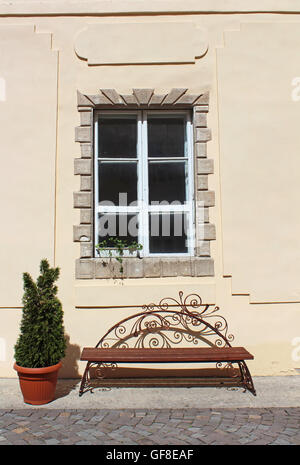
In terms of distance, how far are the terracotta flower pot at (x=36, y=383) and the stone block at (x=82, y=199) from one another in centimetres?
182

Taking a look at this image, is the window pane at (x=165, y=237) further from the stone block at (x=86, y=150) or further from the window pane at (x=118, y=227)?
the stone block at (x=86, y=150)

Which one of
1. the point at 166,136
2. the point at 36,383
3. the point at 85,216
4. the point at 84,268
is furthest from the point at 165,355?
the point at 166,136

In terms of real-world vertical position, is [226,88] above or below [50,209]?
above

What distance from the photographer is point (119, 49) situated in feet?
16.3

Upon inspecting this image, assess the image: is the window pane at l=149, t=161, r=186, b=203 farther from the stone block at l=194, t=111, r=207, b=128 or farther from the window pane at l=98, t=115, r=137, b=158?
the stone block at l=194, t=111, r=207, b=128

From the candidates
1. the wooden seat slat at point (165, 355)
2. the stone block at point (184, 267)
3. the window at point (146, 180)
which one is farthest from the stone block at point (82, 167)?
the wooden seat slat at point (165, 355)

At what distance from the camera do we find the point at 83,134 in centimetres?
488

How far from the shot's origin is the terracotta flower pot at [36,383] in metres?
3.84

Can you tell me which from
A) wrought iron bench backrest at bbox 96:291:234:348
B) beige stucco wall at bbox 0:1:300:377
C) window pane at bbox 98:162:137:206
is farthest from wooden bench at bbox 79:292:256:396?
window pane at bbox 98:162:137:206

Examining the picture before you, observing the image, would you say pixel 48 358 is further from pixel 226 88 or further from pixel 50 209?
pixel 226 88

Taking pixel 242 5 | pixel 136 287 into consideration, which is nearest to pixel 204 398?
pixel 136 287

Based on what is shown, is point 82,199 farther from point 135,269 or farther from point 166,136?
point 166,136

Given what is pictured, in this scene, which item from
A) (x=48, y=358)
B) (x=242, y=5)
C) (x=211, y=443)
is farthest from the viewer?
(x=242, y=5)

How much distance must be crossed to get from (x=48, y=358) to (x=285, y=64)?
4272 mm
